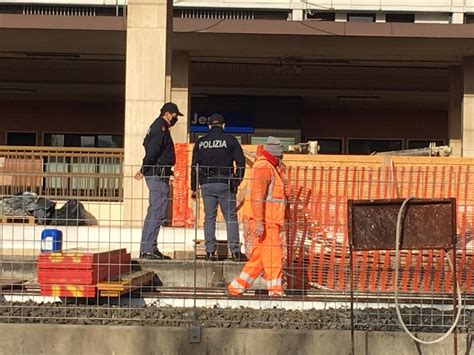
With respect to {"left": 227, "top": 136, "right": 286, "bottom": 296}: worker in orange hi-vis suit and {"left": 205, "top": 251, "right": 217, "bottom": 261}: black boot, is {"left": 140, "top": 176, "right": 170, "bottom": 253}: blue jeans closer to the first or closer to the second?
{"left": 205, "top": 251, "right": 217, "bottom": 261}: black boot

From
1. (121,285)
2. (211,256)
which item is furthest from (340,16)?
(121,285)

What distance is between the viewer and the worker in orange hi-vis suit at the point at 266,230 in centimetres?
834

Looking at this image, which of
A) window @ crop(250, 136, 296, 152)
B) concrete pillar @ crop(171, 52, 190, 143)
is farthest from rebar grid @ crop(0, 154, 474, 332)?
window @ crop(250, 136, 296, 152)

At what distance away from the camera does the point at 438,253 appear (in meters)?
9.08

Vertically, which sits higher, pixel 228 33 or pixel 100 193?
pixel 228 33

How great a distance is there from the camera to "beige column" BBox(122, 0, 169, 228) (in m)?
14.9

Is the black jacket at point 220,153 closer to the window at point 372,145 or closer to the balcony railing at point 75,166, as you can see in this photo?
the balcony railing at point 75,166

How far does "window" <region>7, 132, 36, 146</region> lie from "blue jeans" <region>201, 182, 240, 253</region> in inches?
778

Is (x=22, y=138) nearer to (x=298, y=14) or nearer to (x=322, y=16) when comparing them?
(x=298, y=14)

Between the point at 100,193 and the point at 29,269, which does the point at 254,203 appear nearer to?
the point at 29,269

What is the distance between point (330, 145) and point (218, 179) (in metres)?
19.1

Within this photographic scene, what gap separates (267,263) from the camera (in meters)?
8.34

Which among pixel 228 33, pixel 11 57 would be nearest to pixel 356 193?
pixel 228 33

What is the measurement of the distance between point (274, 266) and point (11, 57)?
54.7 feet
